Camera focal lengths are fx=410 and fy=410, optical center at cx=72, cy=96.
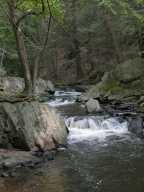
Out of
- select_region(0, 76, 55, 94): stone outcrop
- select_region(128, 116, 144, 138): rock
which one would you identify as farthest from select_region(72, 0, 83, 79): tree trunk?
select_region(128, 116, 144, 138): rock

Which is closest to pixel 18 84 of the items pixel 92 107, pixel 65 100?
pixel 65 100

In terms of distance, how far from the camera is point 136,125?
49.3 ft

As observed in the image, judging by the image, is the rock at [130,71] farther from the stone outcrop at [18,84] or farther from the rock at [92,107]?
the stone outcrop at [18,84]

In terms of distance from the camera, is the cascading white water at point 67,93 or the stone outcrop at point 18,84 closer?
the cascading white water at point 67,93

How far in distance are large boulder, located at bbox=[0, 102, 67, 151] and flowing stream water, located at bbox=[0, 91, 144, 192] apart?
64cm

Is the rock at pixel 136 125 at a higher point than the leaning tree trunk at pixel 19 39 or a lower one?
lower

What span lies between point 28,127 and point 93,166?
8.89 ft

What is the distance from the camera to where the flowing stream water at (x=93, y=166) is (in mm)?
9062

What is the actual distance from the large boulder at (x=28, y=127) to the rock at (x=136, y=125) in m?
2.73

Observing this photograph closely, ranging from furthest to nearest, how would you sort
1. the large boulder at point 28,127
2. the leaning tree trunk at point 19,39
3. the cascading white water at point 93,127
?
the cascading white water at point 93,127
the leaning tree trunk at point 19,39
the large boulder at point 28,127

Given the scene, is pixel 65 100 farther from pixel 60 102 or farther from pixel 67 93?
pixel 67 93

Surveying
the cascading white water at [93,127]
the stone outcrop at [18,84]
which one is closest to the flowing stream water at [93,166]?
the cascading white water at [93,127]

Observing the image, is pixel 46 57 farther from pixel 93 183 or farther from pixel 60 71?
pixel 93 183

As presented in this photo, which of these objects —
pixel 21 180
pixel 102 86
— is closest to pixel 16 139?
pixel 21 180
